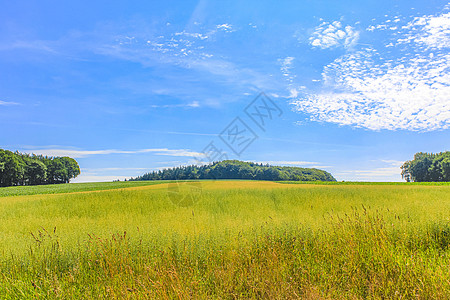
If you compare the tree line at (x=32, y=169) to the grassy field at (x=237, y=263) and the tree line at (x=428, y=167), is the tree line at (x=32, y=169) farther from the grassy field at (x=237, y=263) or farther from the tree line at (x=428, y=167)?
the tree line at (x=428, y=167)

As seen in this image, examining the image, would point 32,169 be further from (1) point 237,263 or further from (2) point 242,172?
(1) point 237,263

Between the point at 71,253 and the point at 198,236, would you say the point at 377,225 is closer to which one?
the point at 198,236

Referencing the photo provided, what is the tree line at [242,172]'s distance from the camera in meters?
41.9

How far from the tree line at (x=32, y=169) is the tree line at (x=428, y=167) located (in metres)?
126

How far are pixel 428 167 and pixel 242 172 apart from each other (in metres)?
70.5

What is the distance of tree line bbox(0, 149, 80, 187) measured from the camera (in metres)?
66.3

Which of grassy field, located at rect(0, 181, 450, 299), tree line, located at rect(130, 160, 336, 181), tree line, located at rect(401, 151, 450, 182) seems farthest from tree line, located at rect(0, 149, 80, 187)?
tree line, located at rect(401, 151, 450, 182)

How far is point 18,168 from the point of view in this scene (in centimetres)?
6856

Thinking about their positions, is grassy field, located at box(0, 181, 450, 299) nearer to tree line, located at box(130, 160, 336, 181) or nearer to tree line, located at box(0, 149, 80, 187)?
tree line, located at box(130, 160, 336, 181)

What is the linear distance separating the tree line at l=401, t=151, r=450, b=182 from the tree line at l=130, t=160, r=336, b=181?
31.6m

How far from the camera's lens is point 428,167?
84.2 meters

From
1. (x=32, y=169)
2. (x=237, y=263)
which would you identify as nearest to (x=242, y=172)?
(x=237, y=263)

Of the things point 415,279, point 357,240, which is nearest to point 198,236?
point 357,240

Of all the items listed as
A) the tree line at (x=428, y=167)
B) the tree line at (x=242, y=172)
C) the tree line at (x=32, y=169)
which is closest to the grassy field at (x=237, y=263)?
the tree line at (x=242, y=172)
